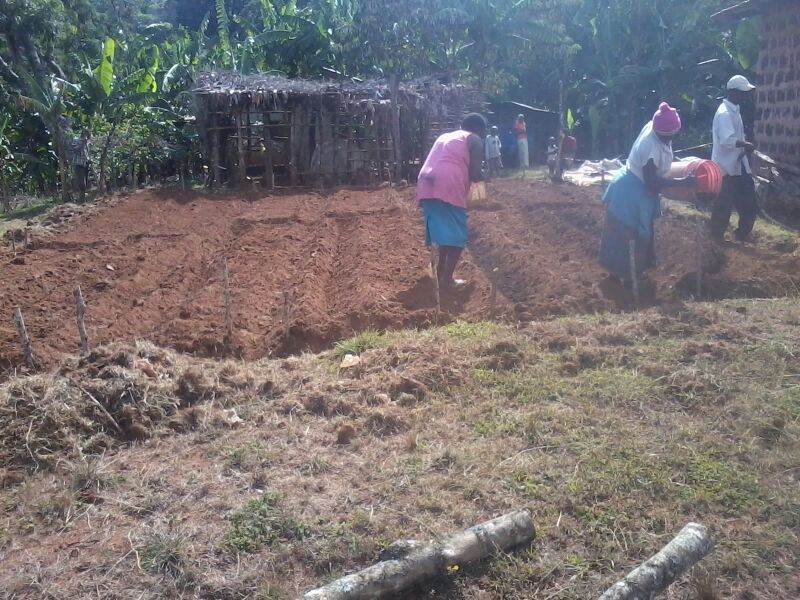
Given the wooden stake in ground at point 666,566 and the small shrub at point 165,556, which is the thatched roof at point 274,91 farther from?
the wooden stake in ground at point 666,566

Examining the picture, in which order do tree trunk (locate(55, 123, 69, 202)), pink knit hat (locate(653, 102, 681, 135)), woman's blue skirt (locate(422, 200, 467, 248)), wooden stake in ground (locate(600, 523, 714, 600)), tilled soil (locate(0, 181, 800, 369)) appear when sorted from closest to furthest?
1. wooden stake in ground (locate(600, 523, 714, 600))
2. tilled soil (locate(0, 181, 800, 369))
3. pink knit hat (locate(653, 102, 681, 135))
4. woman's blue skirt (locate(422, 200, 467, 248))
5. tree trunk (locate(55, 123, 69, 202))

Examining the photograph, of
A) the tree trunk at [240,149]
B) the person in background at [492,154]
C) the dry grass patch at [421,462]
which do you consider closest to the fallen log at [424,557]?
the dry grass patch at [421,462]

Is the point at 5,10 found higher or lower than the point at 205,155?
higher

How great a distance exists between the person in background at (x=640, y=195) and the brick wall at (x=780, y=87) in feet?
17.8

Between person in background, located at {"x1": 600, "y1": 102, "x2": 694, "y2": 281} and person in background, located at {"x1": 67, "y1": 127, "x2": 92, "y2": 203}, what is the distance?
1277 centimetres

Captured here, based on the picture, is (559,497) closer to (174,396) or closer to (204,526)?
(204,526)

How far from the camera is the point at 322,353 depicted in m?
5.75

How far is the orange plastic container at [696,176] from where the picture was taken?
6.97 metres

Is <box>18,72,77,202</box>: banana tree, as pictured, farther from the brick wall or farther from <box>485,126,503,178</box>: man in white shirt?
the brick wall

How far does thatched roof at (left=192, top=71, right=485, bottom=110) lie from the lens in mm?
16734

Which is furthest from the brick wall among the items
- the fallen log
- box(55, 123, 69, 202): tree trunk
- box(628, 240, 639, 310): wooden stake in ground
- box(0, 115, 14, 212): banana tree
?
box(0, 115, 14, 212): banana tree

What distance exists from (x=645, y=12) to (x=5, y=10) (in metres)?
18.0

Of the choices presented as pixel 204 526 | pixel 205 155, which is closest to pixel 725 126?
pixel 204 526

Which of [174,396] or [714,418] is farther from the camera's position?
[174,396]
